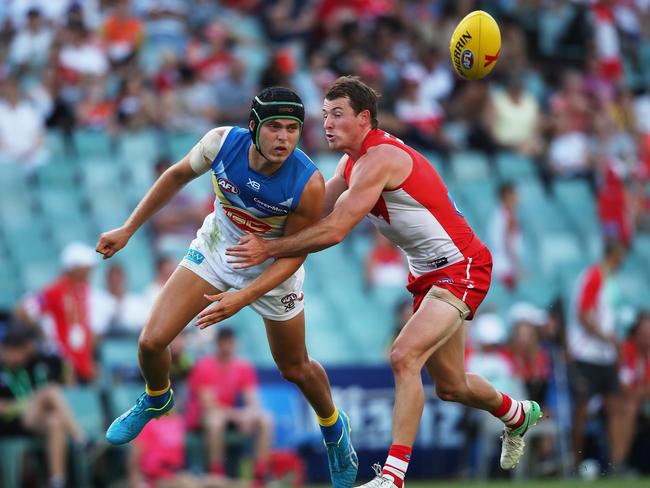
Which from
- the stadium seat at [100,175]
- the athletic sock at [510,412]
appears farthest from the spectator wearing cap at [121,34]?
the athletic sock at [510,412]

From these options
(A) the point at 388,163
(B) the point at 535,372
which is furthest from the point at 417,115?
(A) the point at 388,163

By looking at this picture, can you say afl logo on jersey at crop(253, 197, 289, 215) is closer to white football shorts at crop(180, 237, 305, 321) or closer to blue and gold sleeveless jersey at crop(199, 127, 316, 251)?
blue and gold sleeveless jersey at crop(199, 127, 316, 251)

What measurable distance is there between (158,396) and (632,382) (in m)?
7.75

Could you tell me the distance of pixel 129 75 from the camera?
53.1 ft

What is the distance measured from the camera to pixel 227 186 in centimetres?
870

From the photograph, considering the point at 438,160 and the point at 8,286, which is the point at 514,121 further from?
the point at 8,286

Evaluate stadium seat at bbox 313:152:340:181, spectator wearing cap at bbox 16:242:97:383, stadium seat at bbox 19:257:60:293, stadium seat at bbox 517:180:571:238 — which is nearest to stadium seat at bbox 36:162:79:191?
stadium seat at bbox 19:257:60:293

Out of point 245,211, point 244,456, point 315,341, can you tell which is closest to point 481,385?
point 245,211

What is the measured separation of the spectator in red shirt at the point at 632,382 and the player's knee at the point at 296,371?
6725mm

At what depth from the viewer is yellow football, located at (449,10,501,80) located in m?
9.12

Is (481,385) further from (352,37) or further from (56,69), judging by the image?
(352,37)

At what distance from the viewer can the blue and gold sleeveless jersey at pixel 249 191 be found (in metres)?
8.55

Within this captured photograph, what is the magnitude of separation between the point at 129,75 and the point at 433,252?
26.7 ft

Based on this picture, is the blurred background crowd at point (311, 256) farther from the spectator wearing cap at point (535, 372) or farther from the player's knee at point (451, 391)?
the player's knee at point (451, 391)
